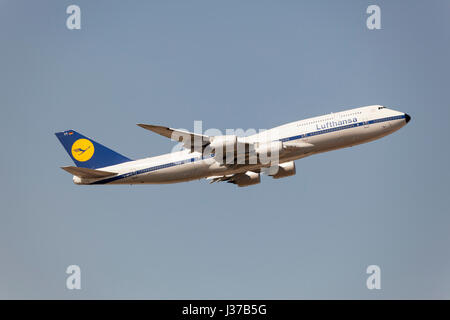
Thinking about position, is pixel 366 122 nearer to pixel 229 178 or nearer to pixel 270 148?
pixel 270 148

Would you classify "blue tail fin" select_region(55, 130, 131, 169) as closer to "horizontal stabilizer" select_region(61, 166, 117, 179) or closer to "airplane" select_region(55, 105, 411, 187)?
"airplane" select_region(55, 105, 411, 187)

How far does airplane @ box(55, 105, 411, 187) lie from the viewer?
50.5 m

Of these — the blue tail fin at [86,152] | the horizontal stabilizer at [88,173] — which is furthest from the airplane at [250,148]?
the blue tail fin at [86,152]

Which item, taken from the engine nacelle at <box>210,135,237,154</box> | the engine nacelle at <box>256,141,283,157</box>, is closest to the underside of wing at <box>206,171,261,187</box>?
the engine nacelle at <box>256,141,283,157</box>

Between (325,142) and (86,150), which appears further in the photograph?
(86,150)

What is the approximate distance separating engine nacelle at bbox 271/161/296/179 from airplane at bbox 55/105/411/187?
4.66 metres

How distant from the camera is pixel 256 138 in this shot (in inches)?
2077

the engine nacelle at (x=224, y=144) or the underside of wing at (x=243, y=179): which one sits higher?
the engine nacelle at (x=224, y=144)

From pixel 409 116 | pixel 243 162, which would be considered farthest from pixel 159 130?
pixel 409 116

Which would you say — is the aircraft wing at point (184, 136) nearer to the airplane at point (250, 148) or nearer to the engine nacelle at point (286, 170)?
the airplane at point (250, 148)

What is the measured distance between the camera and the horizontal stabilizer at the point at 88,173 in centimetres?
5103
